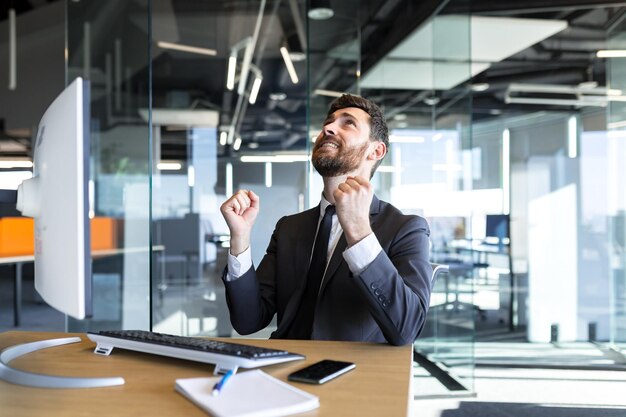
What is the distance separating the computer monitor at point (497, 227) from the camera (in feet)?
19.8

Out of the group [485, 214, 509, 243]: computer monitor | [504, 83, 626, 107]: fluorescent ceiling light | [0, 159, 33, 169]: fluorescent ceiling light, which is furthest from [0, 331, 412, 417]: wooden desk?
[0, 159, 33, 169]: fluorescent ceiling light

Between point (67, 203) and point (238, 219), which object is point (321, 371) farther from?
point (238, 219)

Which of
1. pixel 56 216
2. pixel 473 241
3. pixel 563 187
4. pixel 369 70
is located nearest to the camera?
pixel 56 216

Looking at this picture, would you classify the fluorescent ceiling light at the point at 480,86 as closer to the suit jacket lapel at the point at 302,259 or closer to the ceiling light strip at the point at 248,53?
the ceiling light strip at the point at 248,53

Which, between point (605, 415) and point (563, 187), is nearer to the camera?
point (605, 415)

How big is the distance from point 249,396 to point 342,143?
3.38 feet

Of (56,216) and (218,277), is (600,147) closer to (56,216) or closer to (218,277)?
(218,277)

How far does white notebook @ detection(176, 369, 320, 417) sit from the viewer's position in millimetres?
908

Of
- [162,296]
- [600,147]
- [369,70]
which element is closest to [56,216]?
[162,296]

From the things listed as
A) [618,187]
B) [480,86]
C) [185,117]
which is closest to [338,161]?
[185,117]

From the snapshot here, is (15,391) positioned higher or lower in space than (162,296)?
higher

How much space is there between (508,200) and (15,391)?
6.07 m

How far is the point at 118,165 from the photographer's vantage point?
4590 millimetres

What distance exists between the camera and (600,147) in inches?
229
